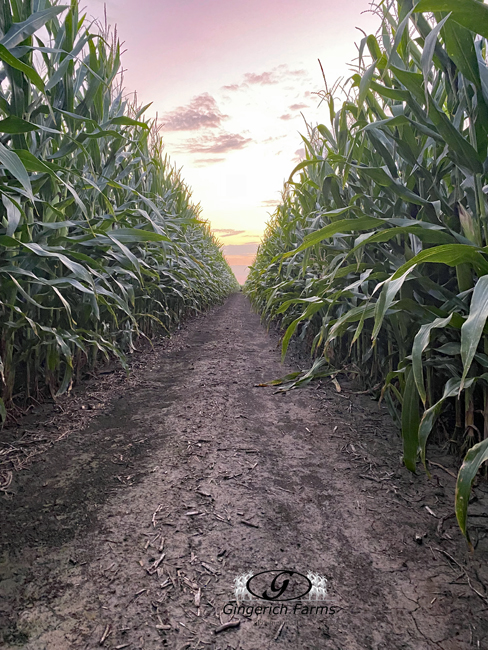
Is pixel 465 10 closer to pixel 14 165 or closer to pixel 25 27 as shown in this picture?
pixel 14 165

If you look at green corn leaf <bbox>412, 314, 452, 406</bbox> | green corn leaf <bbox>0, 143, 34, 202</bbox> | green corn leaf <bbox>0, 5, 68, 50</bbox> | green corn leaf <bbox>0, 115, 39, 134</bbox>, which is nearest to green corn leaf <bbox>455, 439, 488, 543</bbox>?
green corn leaf <bbox>412, 314, 452, 406</bbox>

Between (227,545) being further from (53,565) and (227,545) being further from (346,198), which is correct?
(346,198)

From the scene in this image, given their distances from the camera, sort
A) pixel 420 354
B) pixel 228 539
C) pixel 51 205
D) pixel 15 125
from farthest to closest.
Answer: pixel 51 205, pixel 15 125, pixel 228 539, pixel 420 354

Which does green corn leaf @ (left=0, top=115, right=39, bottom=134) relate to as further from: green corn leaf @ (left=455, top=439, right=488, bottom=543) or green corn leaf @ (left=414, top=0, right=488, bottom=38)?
green corn leaf @ (left=455, top=439, right=488, bottom=543)

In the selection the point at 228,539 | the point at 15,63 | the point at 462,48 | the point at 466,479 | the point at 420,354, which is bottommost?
the point at 228,539

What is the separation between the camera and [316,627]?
2.00ft

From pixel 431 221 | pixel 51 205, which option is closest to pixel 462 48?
pixel 431 221

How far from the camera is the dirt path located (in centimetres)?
60

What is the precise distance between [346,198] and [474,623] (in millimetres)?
1357

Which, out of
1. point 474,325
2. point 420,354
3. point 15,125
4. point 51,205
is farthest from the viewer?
point 51,205

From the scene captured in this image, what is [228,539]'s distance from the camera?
2.66 ft

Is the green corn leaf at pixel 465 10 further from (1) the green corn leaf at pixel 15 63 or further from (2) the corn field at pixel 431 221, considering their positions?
(1) the green corn leaf at pixel 15 63

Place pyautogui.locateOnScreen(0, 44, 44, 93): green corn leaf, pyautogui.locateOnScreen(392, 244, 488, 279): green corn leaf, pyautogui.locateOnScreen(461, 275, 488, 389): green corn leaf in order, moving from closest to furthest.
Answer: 1. pyautogui.locateOnScreen(461, 275, 488, 389): green corn leaf
2. pyautogui.locateOnScreen(392, 244, 488, 279): green corn leaf
3. pyautogui.locateOnScreen(0, 44, 44, 93): green corn leaf

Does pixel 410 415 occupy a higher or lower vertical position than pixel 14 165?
lower
